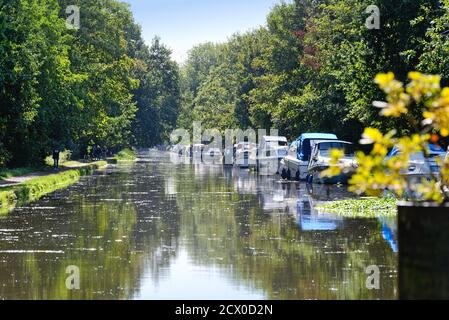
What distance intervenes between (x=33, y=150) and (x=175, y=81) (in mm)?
95901

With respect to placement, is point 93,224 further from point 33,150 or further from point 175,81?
point 175,81

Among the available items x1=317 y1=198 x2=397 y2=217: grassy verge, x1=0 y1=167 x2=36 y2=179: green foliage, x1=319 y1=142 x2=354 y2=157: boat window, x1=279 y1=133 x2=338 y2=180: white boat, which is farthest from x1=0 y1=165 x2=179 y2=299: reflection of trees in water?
x1=0 y1=167 x2=36 y2=179: green foliage

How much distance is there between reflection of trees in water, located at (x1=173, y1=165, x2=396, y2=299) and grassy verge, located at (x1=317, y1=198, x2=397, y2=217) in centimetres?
175

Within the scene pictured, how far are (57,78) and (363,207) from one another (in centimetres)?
2936

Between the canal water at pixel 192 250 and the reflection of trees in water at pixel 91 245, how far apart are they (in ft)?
0.06

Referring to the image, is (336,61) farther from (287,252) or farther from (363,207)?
(287,252)

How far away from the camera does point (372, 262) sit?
48.1ft

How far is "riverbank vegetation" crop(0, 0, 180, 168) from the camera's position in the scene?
125 feet

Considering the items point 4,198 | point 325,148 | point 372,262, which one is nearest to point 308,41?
point 325,148

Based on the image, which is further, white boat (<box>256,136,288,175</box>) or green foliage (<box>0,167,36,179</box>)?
white boat (<box>256,136,288,175</box>)

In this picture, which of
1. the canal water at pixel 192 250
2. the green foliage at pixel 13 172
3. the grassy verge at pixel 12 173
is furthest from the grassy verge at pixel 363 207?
the green foliage at pixel 13 172

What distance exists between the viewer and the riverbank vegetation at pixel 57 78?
A: 38.2 m

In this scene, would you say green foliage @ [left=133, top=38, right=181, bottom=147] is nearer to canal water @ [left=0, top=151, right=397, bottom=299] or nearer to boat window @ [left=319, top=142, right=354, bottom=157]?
boat window @ [left=319, top=142, right=354, bottom=157]

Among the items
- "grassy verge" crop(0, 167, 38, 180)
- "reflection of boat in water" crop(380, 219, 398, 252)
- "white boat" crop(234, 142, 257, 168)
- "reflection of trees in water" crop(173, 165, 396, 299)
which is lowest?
"reflection of trees in water" crop(173, 165, 396, 299)
